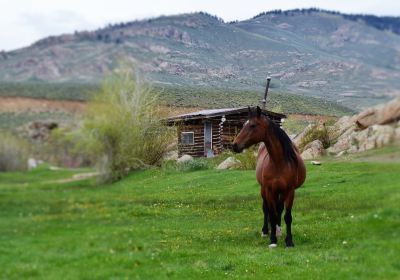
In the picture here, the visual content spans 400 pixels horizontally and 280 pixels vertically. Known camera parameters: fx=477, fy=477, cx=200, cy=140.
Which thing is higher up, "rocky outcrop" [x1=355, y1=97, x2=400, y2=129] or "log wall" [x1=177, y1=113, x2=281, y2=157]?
"rocky outcrop" [x1=355, y1=97, x2=400, y2=129]

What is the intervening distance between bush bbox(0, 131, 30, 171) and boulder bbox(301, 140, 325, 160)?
81.8ft

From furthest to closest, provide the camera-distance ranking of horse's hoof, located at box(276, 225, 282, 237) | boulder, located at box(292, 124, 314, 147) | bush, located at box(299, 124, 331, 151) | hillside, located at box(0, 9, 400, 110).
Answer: bush, located at box(299, 124, 331, 151) → boulder, located at box(292, 124, 314, 147) → hillside, located at box(0, 9, 400, 110) → horse's hoof, located at box(276, 225, 282, 237)

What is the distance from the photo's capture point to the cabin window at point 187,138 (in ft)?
124

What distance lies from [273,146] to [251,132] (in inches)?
25.6

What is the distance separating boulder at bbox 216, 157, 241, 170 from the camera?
3272 cm

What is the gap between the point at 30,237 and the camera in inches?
405

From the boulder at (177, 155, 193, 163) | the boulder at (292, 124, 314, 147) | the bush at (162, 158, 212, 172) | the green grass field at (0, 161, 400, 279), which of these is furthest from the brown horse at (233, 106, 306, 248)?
the boulder at (177, 155, 193, 163)

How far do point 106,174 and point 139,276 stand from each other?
6.05 feet

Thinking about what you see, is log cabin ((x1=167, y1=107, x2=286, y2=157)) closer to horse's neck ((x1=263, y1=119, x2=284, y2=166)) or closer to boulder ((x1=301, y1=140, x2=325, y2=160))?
boulder ((x1=301, y1=140, x2=325, y2=160))

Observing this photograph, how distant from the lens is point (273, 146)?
11.6 metres

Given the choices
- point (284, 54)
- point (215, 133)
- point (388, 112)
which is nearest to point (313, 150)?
point (215, 133)

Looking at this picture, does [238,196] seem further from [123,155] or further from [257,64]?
[123,155]

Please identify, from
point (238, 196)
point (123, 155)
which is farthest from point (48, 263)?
point (238, 196)

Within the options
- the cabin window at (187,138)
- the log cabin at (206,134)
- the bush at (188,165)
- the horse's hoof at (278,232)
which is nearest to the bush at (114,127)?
the horse's hoof at (278,232)
